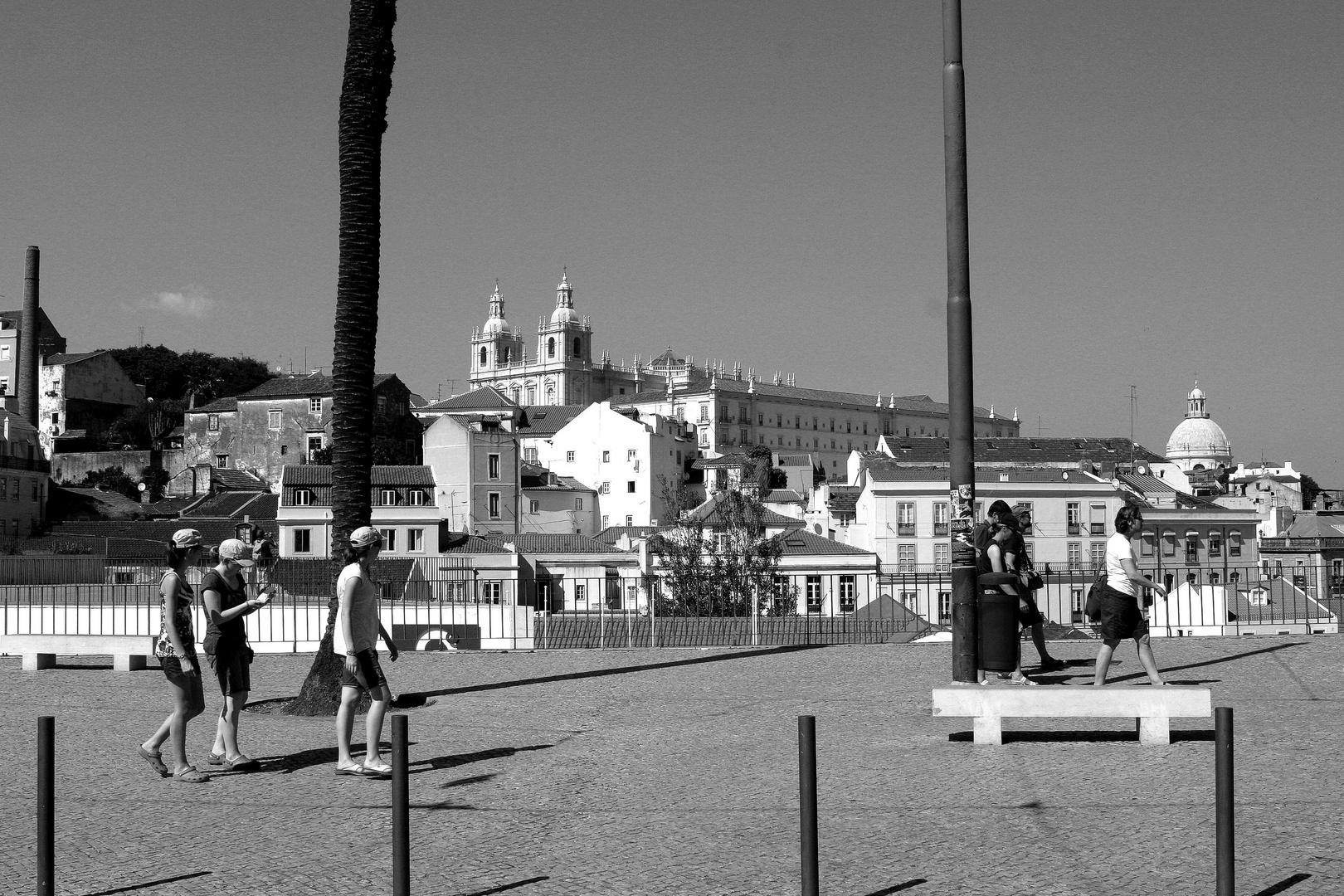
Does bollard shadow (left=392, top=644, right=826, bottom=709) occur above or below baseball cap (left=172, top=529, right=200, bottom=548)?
below

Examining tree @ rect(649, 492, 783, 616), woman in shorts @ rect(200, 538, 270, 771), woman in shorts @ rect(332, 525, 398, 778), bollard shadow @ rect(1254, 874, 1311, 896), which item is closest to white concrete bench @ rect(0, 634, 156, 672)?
woman in shorts @ rect(200, 538, 270, 771)

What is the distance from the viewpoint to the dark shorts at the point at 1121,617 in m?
10.6

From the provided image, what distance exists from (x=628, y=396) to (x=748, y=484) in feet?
514

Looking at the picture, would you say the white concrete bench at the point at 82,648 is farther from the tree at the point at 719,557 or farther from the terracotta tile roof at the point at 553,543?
the terracotta tile roof at the point at 553,543

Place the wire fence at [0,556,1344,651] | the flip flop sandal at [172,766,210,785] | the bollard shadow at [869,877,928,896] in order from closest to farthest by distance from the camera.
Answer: the bollard shadow at [869,877,928,896], the flip flop sandal at [172,766,210,785], the wire fence at [0,556,1344,651]

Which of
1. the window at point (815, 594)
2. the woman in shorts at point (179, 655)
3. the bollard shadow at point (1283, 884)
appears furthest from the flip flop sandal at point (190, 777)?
the window at point (815, 594)

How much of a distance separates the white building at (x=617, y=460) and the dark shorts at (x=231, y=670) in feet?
335

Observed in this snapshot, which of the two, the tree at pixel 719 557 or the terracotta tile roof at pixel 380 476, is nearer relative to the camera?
the tree at pixel 719 557

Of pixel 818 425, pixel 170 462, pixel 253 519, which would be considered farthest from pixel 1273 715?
pixel 818 425

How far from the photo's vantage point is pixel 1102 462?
303 feet

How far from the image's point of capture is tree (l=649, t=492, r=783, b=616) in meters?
31.9

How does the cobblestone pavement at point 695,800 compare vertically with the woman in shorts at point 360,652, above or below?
below

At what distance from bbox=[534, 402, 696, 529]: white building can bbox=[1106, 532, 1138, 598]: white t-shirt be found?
101 metres

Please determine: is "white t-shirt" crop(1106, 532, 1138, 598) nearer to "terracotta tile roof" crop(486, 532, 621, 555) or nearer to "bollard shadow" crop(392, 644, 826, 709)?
"bollard shadow" crop(392, 644, 826, 709)
